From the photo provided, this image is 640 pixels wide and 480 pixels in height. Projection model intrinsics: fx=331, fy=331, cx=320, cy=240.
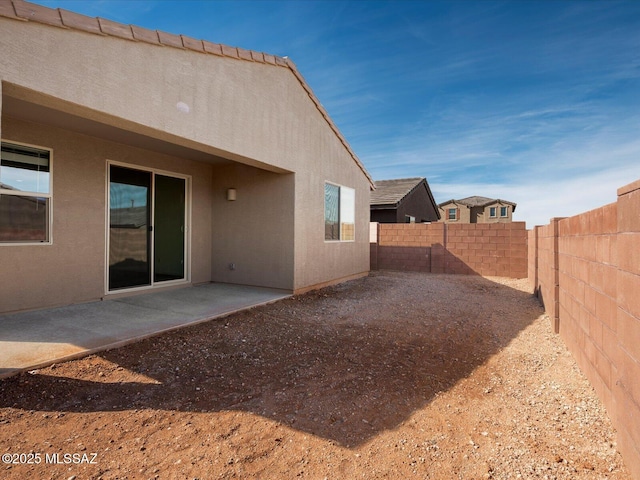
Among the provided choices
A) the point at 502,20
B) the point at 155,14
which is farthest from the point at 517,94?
the point at 155,14

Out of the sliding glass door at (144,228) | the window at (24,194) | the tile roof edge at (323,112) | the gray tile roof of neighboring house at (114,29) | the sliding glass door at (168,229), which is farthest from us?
the tile roof edge at (323,112)

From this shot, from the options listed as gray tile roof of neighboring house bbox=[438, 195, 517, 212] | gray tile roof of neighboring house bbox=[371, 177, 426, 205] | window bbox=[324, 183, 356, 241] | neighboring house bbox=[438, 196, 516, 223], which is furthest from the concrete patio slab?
gray tile roof of neighboring house bbox=[438, 195, 517, 212]

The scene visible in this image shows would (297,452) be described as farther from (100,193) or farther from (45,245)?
(100,193)

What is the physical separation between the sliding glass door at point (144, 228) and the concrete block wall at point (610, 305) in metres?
6.82

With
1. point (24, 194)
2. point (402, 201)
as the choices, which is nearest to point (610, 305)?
point (24, 194)

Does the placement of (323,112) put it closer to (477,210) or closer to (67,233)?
(67,233)

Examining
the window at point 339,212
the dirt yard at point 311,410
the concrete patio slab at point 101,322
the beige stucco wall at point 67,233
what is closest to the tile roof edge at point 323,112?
the window at point 339,212

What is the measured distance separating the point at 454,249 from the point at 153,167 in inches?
377

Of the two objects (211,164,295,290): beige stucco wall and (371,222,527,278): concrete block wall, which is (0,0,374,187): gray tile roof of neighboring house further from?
(371,222,527,278): concrete block wall

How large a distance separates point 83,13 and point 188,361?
12.7 feet

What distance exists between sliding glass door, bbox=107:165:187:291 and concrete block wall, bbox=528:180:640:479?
6.82 m

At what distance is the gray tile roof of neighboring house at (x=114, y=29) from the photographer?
3061 millimetres

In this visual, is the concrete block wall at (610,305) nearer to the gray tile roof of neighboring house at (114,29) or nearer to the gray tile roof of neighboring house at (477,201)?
the gray tile roof of neighboring house at (114,29)

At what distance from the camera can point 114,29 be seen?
3771mm
